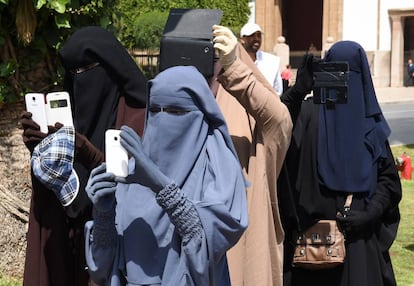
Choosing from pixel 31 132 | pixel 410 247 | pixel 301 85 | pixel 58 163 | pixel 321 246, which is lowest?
pixel 410 247

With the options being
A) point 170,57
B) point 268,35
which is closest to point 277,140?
point 170,57

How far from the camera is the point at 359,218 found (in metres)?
3.95

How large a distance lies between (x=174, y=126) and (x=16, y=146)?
292cm

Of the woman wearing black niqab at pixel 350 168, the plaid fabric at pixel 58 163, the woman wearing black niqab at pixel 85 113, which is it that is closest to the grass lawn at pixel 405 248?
the woman wearing black niqab at pixel 350 168

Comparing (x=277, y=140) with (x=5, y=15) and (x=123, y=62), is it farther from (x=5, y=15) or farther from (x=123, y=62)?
(x=5, y=15)

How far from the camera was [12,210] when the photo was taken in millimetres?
5152

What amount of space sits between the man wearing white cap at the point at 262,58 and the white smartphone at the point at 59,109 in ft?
10.6

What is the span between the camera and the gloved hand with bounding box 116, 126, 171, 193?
2334mm

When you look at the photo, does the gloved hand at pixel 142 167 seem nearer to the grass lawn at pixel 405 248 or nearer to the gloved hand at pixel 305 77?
the gloved hand at pixel 305 77

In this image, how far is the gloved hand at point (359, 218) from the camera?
13.0ft

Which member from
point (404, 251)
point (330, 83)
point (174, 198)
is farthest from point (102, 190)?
point (404, 251)

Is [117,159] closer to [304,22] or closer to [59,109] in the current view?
[59,109]

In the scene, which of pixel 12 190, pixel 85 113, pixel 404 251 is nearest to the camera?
pixel 85 113

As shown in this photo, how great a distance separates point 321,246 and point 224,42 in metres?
1.46
